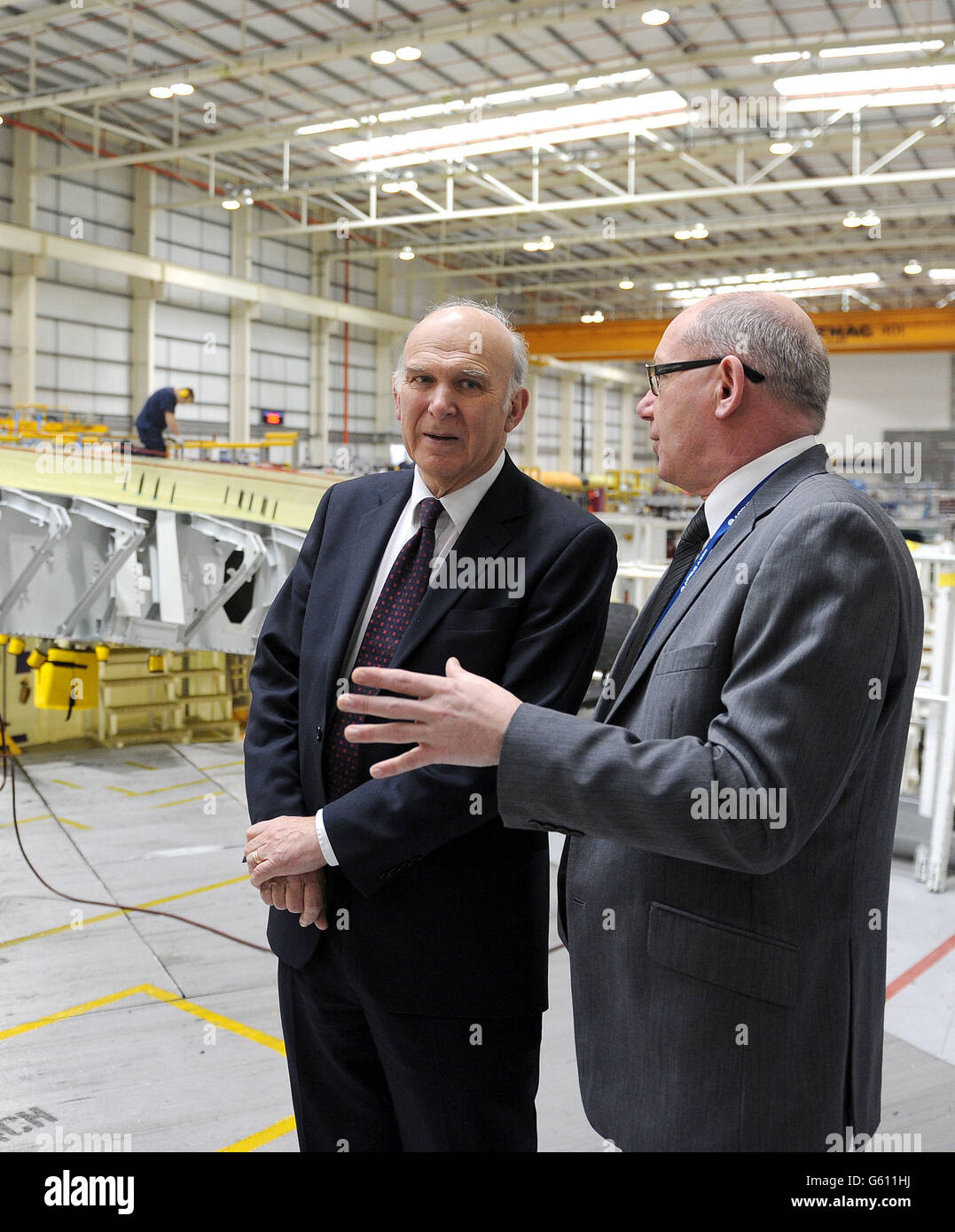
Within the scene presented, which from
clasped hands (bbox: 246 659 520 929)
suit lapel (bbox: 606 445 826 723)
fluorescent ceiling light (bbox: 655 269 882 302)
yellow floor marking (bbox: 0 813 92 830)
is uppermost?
fluorescent ceiling light (bbox: 655 269 882 302)

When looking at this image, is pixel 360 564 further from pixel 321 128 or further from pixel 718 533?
pixel 321 128

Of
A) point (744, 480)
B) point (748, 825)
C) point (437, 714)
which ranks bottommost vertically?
point (748, 825)

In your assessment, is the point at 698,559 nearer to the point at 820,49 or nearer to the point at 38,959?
the point at 38,959

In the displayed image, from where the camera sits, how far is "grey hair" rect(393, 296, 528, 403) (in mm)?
2301

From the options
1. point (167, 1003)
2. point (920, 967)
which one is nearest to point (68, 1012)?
point (167, 1003)

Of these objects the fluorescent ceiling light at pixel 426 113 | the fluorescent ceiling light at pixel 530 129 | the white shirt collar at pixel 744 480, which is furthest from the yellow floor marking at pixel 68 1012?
the fluorescent ceiling light at pixel 426 113

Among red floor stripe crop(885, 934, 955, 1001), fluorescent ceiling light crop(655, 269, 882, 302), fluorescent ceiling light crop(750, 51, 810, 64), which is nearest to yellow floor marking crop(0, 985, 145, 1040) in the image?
red floor stripe crop(885, 934, 955, 1001)

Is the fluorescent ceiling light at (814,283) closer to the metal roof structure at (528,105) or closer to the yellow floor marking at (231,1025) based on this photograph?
the metal roof structure at (528,105)

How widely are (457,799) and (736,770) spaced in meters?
0.78

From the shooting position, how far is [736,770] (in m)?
1.45

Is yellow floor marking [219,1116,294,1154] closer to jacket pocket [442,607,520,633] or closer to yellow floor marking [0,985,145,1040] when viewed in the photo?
yellow floor marking [0,985,145,1040]

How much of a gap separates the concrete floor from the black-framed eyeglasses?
9.23 ft

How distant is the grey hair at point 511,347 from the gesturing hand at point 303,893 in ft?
3.76
